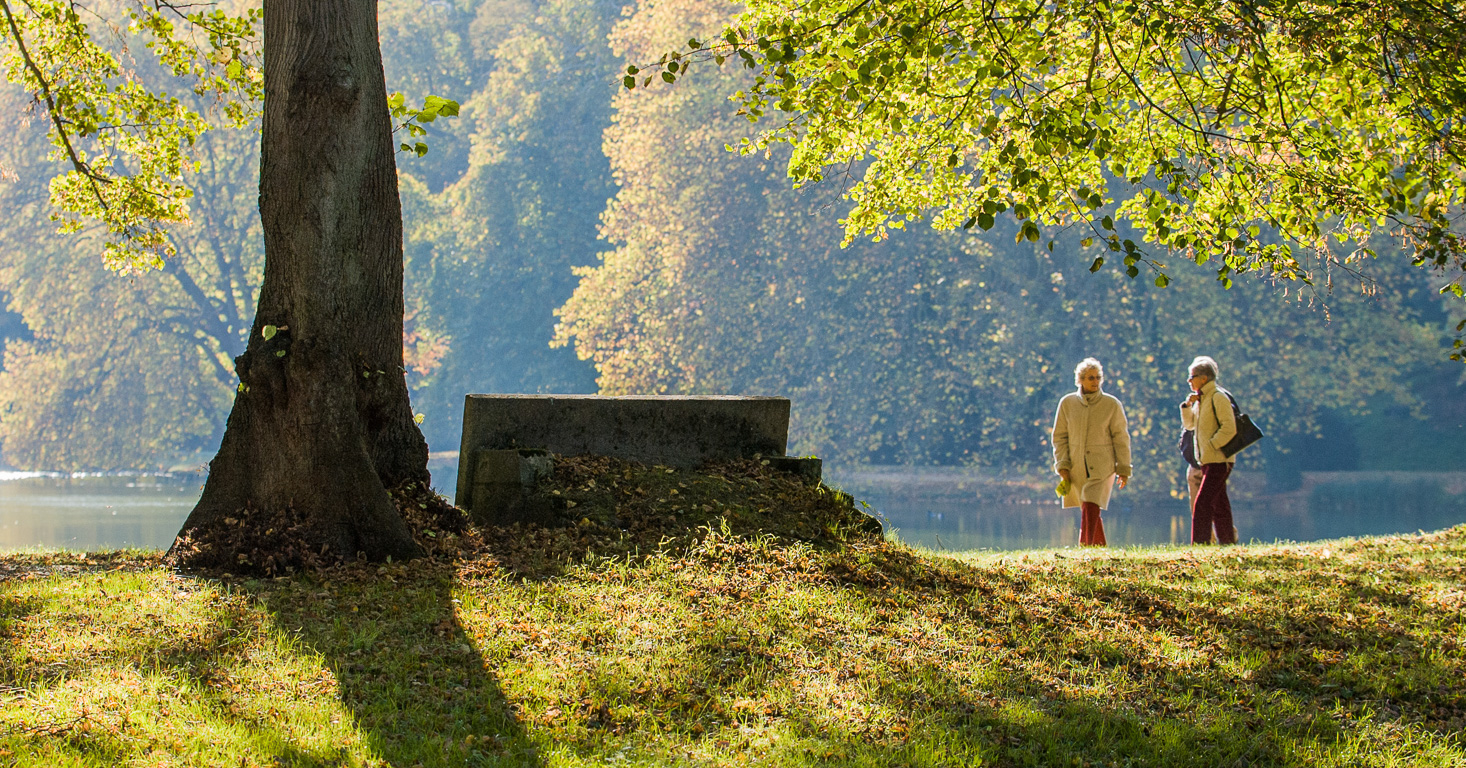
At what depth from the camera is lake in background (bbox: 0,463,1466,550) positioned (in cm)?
2338

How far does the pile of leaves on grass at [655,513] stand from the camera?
7.12 meters

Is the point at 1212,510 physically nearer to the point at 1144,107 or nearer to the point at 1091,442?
the point at 1091,442

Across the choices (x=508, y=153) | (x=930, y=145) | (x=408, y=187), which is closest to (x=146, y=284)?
(x=408, y=187)

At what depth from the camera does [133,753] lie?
3914mm

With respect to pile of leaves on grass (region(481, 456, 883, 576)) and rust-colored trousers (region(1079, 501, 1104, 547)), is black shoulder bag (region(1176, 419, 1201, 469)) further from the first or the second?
pile of leaves on grass (region(481, 456, 883, 576))

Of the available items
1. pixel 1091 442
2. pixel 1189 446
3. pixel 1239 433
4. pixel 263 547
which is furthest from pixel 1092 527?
pixel 263 547

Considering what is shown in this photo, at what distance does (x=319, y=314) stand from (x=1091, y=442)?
6667 mm

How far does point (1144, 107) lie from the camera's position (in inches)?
314

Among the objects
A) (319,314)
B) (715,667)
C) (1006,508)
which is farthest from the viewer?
(1006,508)

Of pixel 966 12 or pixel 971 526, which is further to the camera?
pixel 971 526

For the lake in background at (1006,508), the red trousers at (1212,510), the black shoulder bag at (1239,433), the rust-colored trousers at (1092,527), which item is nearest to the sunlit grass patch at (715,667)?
the rust-colored trousers at (1092,527)

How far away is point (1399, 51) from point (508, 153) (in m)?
36.7

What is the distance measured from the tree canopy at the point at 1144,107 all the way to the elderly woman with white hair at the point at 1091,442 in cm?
223

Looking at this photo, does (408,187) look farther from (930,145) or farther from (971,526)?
(930,145)
